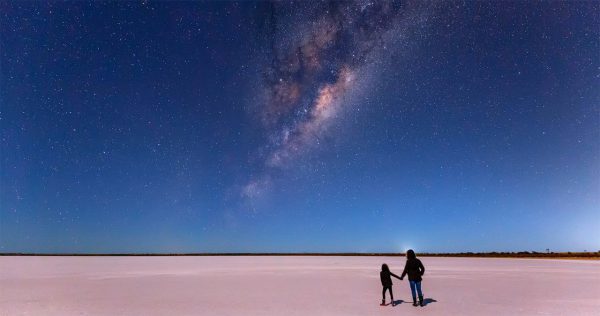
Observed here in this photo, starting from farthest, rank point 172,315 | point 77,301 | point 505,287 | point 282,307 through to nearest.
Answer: point 505,287
point 77,301
point 282,307
point 172,315

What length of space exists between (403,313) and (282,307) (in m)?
3.63

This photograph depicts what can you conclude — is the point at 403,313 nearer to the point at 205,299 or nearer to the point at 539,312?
the point at 539,312

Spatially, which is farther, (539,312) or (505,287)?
(505,287)

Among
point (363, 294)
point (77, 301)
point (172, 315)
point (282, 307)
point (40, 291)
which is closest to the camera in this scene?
point (172, 315)

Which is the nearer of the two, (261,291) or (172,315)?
(172,315)

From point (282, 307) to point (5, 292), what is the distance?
476 inches

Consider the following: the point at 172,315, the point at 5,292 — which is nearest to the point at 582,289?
the point at 172,315

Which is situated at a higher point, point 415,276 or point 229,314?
point 415,276

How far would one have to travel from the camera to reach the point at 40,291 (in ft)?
59.8

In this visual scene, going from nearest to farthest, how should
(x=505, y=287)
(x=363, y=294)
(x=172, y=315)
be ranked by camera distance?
(x=172, y=315) < (x=363, y=294) < (x=505, y=287)

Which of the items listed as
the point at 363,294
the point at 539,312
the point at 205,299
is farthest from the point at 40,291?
the point at 539,312

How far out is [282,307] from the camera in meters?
13.6

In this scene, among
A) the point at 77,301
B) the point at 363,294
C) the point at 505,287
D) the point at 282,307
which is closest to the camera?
the point at 282,307

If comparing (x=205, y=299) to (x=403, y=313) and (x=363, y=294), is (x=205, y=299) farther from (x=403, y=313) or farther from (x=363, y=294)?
(x=403, y=313)
